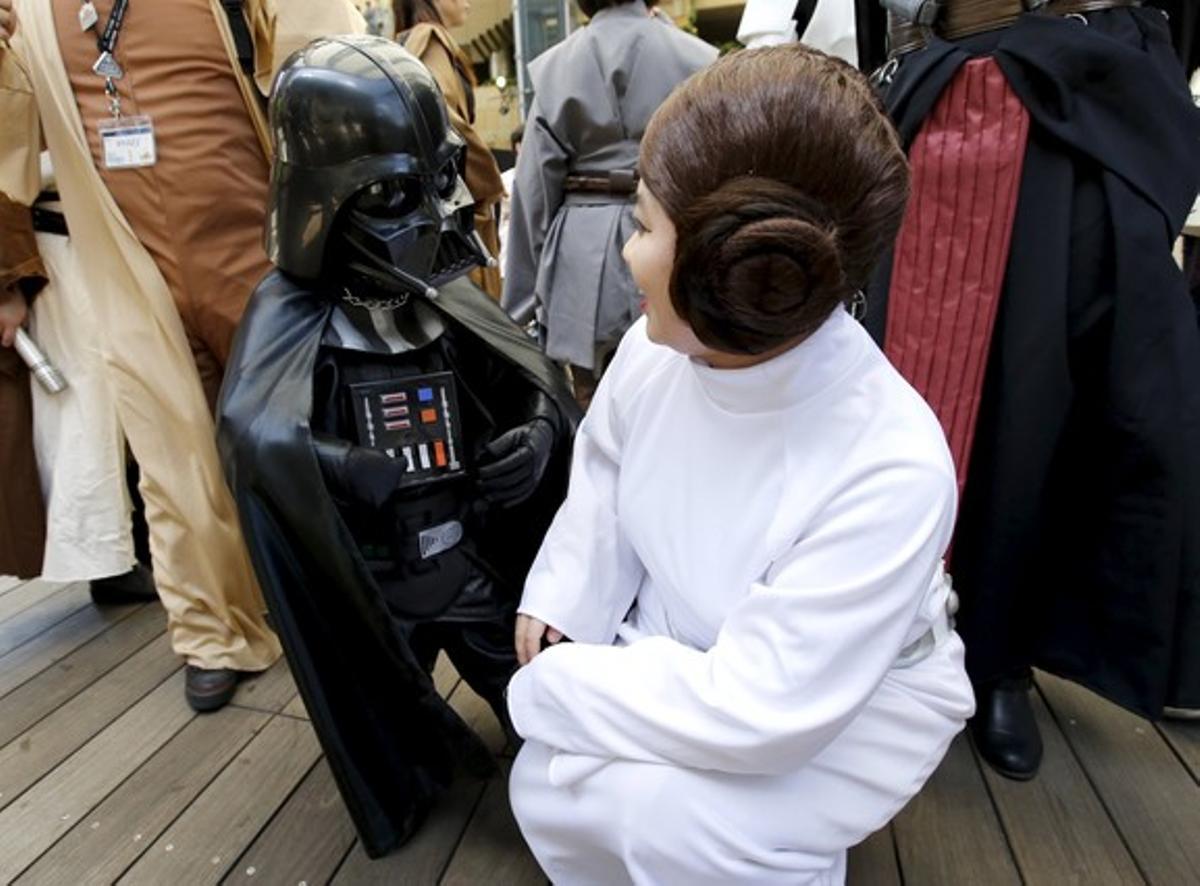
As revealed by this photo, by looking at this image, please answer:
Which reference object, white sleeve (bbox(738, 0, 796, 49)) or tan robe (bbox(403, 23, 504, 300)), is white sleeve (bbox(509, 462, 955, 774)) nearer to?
white sleeve (bbox(738, 0, 796, 49))

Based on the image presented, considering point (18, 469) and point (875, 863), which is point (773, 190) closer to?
point (875, 863)

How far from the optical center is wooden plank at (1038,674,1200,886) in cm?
119

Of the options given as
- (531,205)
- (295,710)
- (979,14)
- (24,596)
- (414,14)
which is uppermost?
(414,14)

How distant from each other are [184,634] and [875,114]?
170 centimetres

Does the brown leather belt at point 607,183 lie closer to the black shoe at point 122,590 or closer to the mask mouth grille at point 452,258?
the mask mouth grille at point 452,258

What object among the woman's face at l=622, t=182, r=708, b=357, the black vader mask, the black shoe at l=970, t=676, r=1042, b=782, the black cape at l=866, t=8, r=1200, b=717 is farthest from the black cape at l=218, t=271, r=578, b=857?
the black shoe at l=970, t=676, r=1042, b=782

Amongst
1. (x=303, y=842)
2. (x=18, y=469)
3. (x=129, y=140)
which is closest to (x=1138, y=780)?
(x=303, y=842)

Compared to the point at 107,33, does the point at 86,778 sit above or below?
below

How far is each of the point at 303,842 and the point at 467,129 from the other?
5.49 feet

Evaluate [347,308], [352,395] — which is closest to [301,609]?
[352,395]

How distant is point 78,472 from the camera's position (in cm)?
175

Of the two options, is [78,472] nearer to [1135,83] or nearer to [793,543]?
[793,543]

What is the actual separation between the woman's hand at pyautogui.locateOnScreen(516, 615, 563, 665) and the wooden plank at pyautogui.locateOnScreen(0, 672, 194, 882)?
0.98m

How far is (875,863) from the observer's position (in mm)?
1203
